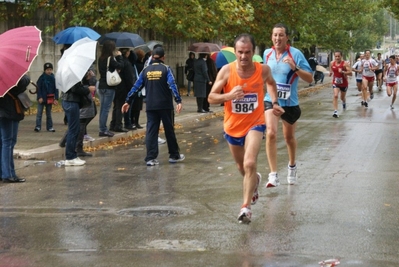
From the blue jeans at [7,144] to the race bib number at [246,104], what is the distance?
4.07 m

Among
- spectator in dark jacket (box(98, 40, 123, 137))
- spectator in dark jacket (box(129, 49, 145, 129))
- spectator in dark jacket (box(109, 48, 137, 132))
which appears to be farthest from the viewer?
spectator in dark jacket (box(129, 49, 145, 129))

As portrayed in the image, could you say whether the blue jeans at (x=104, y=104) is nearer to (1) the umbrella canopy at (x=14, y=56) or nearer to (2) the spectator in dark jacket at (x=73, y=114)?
(2) the spectator in dark jacket at (x=73, y=114)

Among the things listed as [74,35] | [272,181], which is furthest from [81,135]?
[74,35]

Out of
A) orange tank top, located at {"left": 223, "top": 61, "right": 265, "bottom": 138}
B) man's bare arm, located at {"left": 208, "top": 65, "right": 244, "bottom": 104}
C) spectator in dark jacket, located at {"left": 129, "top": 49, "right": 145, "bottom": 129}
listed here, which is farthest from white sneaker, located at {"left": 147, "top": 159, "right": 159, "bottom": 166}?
spectator in dark jacket, located at {"left": 129, "top": 49, "right": 145, "bottom": 129}

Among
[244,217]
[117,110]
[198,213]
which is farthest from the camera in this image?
[117,110]

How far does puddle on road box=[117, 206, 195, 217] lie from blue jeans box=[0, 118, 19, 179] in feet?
9.56

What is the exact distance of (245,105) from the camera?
339 inches

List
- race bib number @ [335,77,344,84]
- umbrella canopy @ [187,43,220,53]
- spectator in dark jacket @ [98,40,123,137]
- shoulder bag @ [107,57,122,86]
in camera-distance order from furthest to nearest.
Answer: umbrella canopy @ [187,43,220,53], race bib number @ [335,77,344,84], spectator in dark jacket @ [98,40,123,137], shoulder bag @ [107,57,122,86]

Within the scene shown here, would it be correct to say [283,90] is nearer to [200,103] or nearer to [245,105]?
[245,105]

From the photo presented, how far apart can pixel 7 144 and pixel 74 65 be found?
2088 millimetres

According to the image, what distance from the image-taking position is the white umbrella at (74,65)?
1320cm

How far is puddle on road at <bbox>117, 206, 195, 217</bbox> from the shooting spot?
9055 mm

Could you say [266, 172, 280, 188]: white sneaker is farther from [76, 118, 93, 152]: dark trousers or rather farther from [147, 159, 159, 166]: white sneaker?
[76, 118, 93, 152]: dark trousers

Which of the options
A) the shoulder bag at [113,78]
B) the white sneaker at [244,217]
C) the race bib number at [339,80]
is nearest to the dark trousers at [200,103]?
the race bib number at [339,80]
